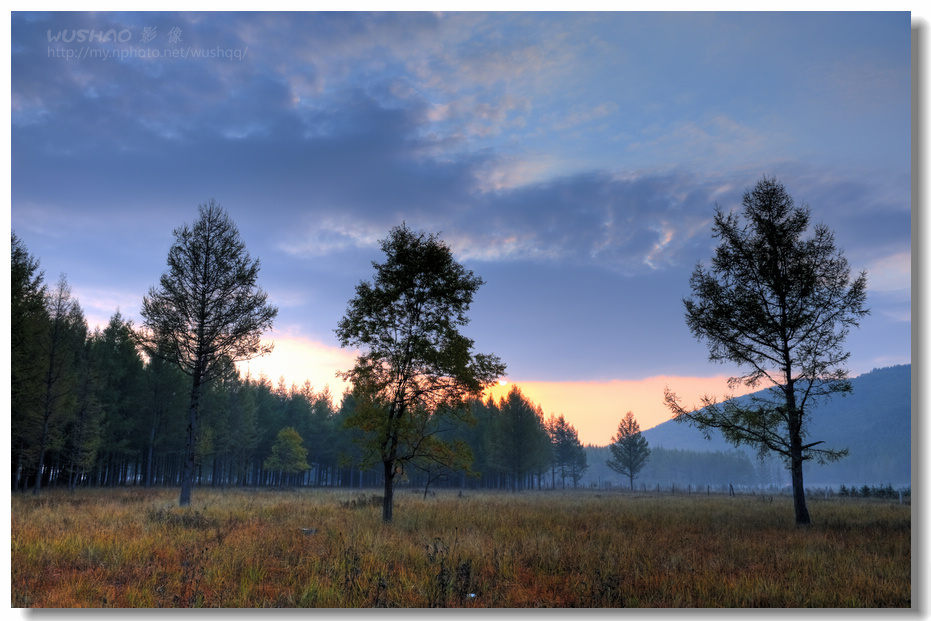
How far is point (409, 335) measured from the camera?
14.6m

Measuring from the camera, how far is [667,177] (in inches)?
409

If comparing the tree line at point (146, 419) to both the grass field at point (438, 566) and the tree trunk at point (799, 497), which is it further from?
the tree trunk at point (799, 497)

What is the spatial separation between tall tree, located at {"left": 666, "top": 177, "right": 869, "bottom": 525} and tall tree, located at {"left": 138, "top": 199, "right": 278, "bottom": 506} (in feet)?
49.4

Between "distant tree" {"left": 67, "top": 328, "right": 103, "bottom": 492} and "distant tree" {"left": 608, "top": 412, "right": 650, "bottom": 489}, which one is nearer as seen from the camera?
"distant tree" {"left": 67, "top": 328, "right": 103, "bottom": 492}

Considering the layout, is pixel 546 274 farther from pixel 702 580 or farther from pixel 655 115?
pixel 702 580

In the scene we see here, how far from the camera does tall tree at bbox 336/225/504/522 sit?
47.7ft

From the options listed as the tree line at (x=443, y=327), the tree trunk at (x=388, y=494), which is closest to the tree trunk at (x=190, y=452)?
the tree line at (x=443, y=327)

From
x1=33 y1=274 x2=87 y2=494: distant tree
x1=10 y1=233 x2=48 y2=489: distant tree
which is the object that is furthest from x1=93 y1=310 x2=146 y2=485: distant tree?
x1=10 y1=233 x2=48 y2=489: distant tree

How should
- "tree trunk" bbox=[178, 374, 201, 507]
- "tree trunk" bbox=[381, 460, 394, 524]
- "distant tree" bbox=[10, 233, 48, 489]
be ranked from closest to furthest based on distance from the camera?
"tree trunk" bbox=[381, 460, 394, 524], "tree trunk" bbox=[178, 374, 201, 507], "distant tree" bbox=[10, 233, 48, 489]

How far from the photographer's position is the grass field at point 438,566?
662 centimetres

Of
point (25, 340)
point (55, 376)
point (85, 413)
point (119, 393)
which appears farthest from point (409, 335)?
point (119, 393)

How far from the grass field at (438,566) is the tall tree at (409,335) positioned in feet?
11.1

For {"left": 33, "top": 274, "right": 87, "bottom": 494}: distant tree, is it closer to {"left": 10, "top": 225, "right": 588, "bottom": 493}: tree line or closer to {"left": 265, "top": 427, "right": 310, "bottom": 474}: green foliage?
{"left": 10, "top": 225, "right": 588, "bottom": 493}: tree line
